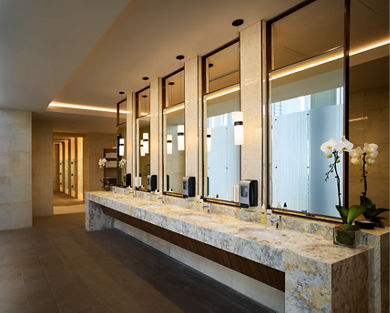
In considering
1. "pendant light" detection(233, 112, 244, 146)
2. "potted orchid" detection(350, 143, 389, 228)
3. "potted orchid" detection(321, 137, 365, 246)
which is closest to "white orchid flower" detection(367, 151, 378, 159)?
"potted orchid" detection(350, 143, 389, 228)

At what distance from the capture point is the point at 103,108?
712 centimetres

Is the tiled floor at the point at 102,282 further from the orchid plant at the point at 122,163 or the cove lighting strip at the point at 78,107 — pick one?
the cove lighting strip at the point at 78,107

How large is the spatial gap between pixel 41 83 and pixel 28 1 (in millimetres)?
2379

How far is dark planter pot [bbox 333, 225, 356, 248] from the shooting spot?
75.7 inches

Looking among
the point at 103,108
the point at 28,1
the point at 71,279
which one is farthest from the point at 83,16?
the point at 103,108

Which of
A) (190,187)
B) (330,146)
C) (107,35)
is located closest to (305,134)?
(330,146)

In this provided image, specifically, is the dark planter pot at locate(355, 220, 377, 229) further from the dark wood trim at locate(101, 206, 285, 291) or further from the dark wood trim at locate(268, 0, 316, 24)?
the dark wood trim at locate(268, 0, 316, 24)

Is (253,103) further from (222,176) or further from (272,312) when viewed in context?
(272,312)

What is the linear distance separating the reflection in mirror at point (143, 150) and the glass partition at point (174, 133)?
0.57 m

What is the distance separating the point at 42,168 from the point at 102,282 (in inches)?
235

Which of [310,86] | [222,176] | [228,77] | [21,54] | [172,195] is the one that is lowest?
[172,195]

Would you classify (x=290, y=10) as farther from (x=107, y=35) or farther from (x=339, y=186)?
(x=107, y=35)

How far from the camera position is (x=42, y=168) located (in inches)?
317

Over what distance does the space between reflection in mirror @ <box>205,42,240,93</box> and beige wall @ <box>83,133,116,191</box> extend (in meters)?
7.90
